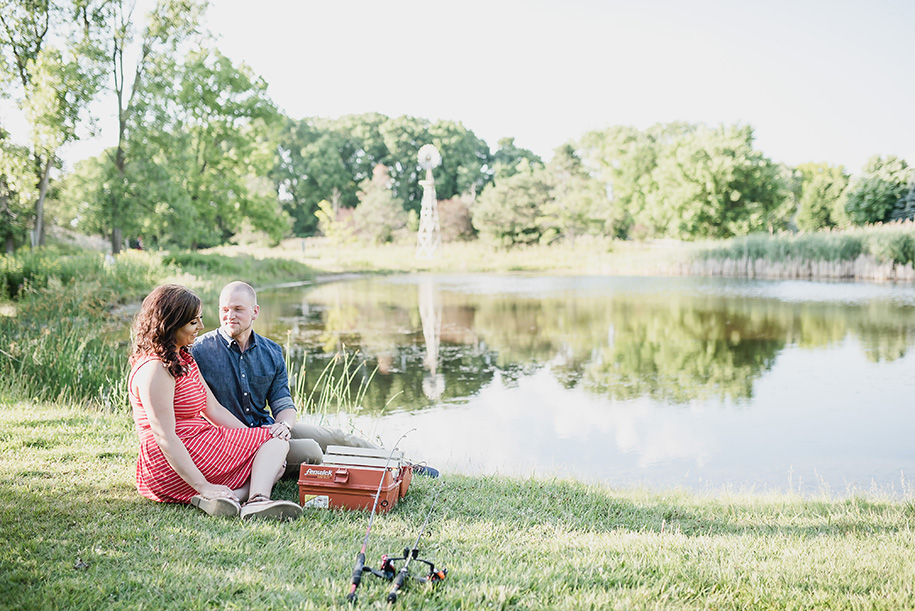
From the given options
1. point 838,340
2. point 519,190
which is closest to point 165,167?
point 838,340

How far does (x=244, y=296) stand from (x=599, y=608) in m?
2.38

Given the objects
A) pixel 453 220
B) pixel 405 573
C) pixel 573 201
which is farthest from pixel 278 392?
pixel 453 220

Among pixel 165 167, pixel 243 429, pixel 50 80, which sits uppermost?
pixel 50 80

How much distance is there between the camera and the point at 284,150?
52562 mm

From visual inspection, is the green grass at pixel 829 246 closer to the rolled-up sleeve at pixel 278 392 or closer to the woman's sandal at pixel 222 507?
the rolled-up sleeve at pixel 278 392

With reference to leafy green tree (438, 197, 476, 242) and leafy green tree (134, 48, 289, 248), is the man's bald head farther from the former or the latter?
leafy green tree (438, 197, 476, 242)

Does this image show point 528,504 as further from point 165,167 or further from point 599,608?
point 165,167

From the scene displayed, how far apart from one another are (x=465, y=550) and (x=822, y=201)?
162 ft

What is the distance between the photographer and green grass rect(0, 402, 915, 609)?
234cm

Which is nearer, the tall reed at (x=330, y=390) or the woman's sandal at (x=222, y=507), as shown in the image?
the woman's sandal at (x=222, y=507)

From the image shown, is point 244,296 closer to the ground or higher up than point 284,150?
closer to the ground

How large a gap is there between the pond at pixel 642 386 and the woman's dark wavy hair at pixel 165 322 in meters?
2.57

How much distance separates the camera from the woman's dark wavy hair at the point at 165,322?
3.06 meters

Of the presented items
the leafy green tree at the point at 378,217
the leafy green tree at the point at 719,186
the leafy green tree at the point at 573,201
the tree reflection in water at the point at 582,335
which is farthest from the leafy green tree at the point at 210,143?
the leafy green tree at the point at 719,186
